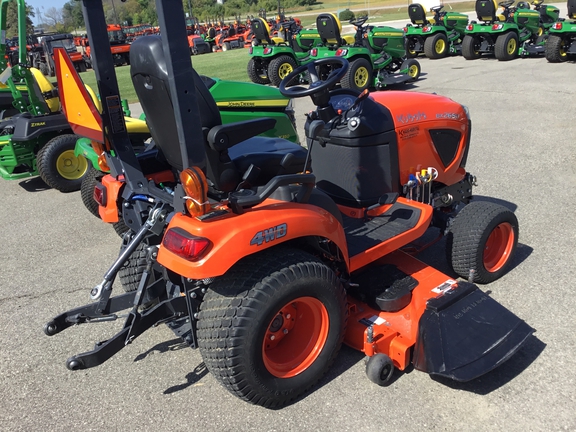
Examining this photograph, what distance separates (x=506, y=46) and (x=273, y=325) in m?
12.3

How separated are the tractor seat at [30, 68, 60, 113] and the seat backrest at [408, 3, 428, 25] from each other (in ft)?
33.2

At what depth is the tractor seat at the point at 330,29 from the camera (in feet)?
36.8

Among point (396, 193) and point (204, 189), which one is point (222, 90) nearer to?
point (396, 193)

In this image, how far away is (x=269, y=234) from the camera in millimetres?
2260

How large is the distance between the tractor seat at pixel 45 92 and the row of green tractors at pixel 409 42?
545 centimetres

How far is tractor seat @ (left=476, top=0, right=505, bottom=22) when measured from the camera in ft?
42.6

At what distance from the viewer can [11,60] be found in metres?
6.91

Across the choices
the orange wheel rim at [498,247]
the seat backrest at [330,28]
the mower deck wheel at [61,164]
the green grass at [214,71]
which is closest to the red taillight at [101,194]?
the orange wheel rim at [498,247]

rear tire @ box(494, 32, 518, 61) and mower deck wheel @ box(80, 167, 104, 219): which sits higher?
rear tire @ box(494, 32, 518, 61)

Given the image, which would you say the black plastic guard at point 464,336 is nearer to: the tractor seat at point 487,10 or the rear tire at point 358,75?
the rear tire at point 358,75

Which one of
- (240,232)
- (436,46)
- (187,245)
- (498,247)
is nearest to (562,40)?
(436,46)

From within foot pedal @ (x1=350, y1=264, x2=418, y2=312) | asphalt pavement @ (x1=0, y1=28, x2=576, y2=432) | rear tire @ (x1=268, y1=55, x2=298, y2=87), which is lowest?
asphalt pavement @ (x1=0, y1=28, x2=576, y2=432)

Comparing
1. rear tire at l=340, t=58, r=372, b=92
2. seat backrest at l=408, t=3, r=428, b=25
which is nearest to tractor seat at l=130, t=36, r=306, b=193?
rear tire at l=340, t=58, r=372, b=92

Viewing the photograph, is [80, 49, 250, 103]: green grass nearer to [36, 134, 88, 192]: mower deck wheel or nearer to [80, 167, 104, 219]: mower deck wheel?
[36, 134, 88, 192]: mower deck wheel
